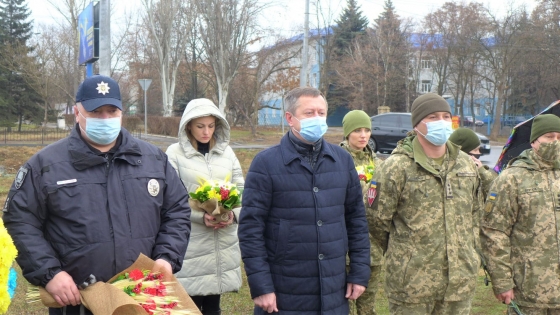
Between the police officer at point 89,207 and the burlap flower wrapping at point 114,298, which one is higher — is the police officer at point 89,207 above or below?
above

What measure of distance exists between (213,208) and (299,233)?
119cm

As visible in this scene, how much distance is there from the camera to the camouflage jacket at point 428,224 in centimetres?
390

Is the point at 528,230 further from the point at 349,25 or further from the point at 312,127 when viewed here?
the point at 349,25

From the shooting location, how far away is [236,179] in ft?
16.9

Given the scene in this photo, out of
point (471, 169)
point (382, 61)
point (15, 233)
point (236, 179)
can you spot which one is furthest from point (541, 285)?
point (382, 61)

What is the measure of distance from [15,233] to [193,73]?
48880 mm

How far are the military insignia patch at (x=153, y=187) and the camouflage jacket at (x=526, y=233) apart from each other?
7.96 ft

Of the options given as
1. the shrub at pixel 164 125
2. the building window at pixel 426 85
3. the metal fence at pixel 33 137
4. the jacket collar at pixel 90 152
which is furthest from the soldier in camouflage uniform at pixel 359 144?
the building window at pixel 426 85

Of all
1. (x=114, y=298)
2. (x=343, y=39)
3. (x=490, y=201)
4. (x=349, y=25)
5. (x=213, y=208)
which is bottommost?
(x=114, y=298)

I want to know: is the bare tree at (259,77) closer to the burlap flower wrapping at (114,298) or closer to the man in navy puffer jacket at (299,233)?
the man in navy puffer jacket at (299,233)

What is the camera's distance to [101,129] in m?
3.32

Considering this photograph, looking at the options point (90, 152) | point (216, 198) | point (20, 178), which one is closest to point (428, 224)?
point (216, 198)

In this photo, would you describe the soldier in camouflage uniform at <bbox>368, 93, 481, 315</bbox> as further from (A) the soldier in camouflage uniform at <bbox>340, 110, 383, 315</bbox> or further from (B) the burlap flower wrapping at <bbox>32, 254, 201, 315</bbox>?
(B) the burlap flower wrapping at <bbox>32, 254, 201, 315</bbox>

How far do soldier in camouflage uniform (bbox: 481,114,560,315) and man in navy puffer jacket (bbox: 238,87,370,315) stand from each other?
1.13 meters
